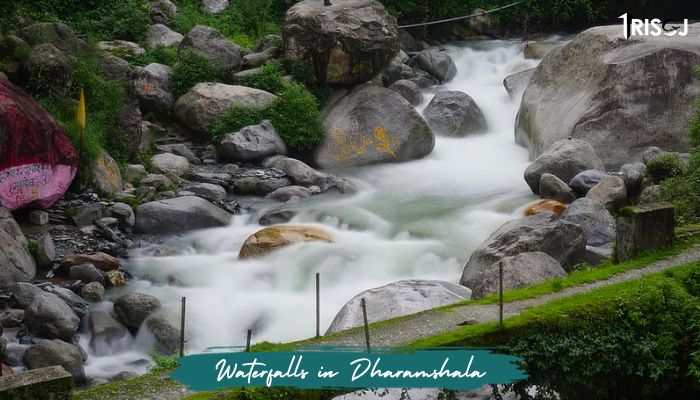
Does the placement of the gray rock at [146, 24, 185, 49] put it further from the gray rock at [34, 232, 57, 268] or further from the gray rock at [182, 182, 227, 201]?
the gray rock at [34, 232, 57, 268]

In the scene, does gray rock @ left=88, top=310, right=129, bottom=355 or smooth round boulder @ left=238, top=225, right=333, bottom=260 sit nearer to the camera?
gray rock @ left=88, top=310, right=129, bottom=355

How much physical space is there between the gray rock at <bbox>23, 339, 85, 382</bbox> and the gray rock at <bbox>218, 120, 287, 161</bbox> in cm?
1306

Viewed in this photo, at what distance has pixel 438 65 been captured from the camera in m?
35.0

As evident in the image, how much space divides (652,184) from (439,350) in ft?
38.1

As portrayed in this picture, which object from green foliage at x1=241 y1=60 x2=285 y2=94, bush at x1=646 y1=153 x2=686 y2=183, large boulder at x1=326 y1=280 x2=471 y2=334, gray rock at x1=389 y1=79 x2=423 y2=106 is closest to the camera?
large boulder at x1=326 y1=280 x2=471 y2=334

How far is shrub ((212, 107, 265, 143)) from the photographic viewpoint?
27125 mm

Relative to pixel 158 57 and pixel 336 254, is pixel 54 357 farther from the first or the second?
pixel 158 57

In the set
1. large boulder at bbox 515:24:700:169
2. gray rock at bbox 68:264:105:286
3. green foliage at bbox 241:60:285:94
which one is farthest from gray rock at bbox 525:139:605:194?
gray rock at bbox 68:264:105:286

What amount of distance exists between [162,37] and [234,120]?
843 centimetres

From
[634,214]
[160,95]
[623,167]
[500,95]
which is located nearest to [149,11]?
[160,95]

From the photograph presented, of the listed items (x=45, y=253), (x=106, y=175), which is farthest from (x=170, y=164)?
(x=45, y=253)

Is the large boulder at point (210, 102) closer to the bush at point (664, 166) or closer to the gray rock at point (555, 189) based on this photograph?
the gray rock at point (555, 189)

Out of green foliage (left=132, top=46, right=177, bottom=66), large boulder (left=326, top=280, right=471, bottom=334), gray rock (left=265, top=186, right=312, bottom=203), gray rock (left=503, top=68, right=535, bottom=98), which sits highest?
green foliage (left=132, top=46, right=177, bottom=66)

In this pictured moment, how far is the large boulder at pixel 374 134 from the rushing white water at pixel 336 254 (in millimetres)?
530
